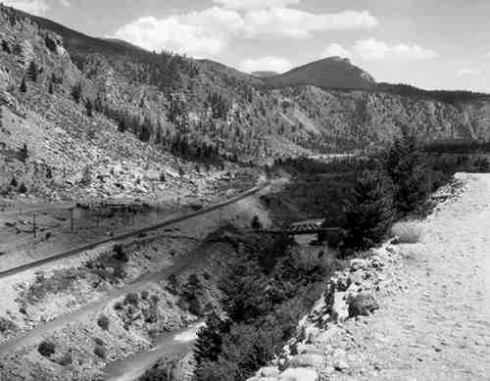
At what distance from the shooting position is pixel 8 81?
141 meters

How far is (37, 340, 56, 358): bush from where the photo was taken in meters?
51.7

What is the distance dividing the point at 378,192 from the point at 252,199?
102m

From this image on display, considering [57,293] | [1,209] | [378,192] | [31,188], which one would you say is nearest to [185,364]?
[57,293]

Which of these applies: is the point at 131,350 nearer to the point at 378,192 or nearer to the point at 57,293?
the point at 57,293

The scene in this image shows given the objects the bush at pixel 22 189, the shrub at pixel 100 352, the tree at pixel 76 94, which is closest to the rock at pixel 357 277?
the shrub at pixel 100 352

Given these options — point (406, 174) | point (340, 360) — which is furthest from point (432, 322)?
point (406, 174)

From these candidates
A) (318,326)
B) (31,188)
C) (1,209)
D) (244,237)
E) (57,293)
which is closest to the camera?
(318,326)

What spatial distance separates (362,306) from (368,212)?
28.0 meters

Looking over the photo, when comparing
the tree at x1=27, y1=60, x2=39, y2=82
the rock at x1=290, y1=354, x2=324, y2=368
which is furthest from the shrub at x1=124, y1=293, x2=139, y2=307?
the tree at x1=27, y1=60, x2=39, y2=82

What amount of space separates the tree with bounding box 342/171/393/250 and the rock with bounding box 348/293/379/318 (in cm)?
2432

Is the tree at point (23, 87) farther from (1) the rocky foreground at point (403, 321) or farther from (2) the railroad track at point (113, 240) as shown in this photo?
(1) the rocky foreground at point (403, 321)

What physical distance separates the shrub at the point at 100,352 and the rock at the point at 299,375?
→ 49405 millimetres

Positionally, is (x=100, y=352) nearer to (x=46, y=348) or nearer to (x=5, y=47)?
(x=46, y=348)

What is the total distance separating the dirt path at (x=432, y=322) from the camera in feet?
38.6
